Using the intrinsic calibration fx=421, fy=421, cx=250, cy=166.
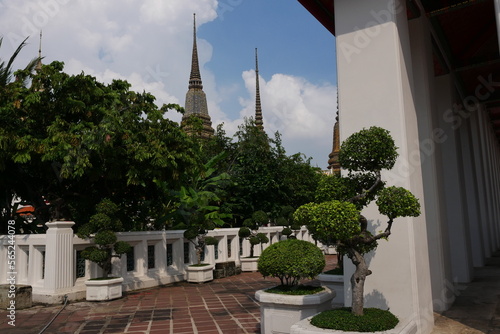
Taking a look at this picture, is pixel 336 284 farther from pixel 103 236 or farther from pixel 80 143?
pixel 80 143

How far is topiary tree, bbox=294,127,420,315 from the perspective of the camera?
4.35 meters

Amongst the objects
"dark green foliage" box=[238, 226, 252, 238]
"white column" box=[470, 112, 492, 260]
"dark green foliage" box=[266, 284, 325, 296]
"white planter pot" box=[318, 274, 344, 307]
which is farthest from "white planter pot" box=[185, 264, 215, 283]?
"white column" box=[470, 112, 492, 260]

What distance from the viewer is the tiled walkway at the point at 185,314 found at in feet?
21.3

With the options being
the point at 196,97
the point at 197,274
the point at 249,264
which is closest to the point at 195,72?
the point at 196,97

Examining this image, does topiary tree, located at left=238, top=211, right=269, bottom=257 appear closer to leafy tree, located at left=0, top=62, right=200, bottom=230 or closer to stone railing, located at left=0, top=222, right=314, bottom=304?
stone railing, located at left=0, top=222, right=314, bottom=304

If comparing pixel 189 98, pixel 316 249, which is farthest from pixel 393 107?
pixel 189 98

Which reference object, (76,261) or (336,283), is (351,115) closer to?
(336,283)

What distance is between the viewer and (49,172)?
11.0 m

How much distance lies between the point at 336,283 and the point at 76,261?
6045mm

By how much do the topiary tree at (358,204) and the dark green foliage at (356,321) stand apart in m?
0.14

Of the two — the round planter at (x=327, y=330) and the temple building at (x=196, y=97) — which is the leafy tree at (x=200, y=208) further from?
the temple building at (x=196, y=97)

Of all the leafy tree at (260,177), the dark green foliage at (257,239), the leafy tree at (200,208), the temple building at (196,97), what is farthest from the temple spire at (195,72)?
the dark green foliage at (257,239)

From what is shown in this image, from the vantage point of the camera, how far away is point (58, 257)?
29.9 feet

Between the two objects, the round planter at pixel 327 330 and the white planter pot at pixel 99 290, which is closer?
the round planter at pixel 327 330
